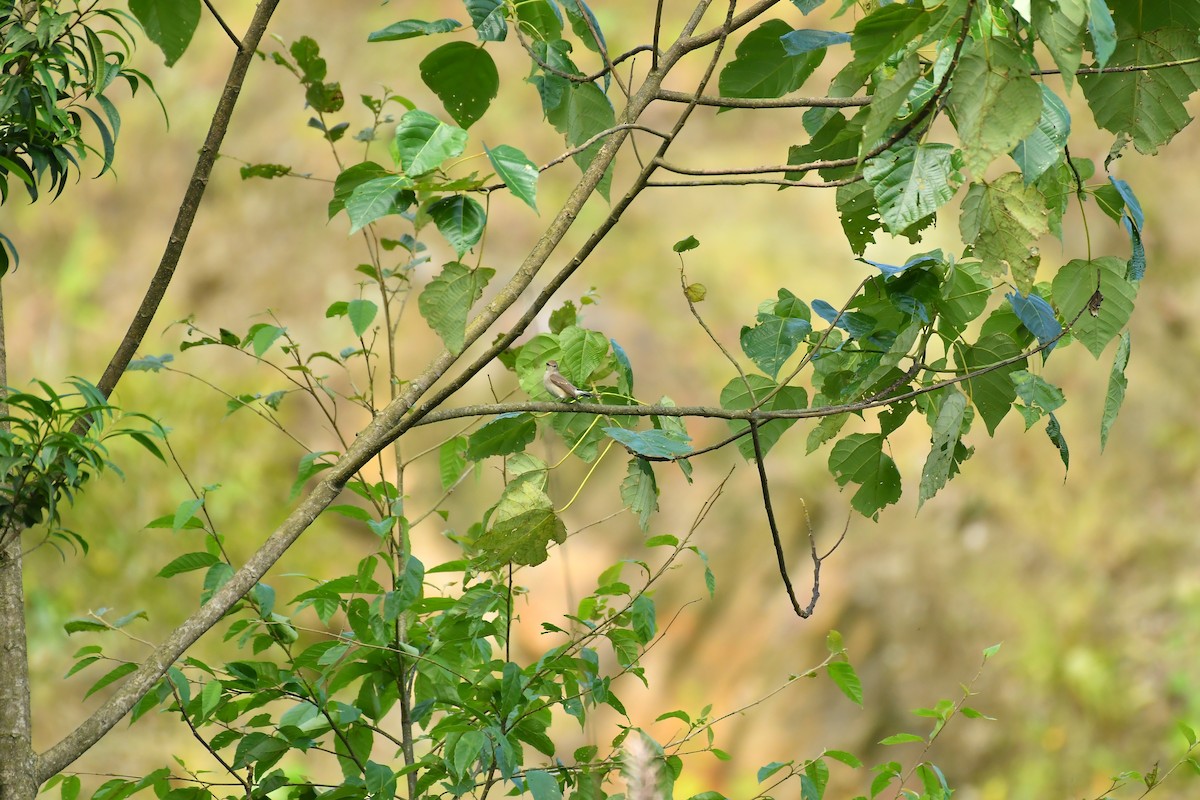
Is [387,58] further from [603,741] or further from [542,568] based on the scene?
[603,741]

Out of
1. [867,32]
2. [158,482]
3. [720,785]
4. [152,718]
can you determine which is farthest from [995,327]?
[158,482]

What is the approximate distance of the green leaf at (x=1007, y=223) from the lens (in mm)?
984

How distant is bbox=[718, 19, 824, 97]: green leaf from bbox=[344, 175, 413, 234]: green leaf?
1.57 feet

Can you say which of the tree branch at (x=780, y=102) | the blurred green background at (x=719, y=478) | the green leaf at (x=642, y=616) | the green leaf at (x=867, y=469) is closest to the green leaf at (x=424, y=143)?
the tree branch at (x=780, y=102)

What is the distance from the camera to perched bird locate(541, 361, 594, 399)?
139cm

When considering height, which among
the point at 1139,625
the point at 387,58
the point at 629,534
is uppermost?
the point at 387,58

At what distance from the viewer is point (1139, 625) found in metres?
4.27

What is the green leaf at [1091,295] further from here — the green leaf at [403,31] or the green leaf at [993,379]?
the green leaf at [403,31]

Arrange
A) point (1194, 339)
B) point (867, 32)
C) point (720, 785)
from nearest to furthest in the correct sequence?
point (867, 32) → point (720, 785) → point (1194, 339)

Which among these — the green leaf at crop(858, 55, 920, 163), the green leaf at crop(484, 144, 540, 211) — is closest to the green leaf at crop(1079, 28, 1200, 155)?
the green leaf at crop(858, 55, 920, 163)

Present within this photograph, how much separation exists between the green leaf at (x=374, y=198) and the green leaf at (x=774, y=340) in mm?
485

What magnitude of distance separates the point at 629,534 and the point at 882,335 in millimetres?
3491

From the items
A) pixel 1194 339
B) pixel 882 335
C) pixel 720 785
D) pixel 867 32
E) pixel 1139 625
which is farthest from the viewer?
pixel 1194 339

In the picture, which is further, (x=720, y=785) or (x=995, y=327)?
(x=720, y=785)
